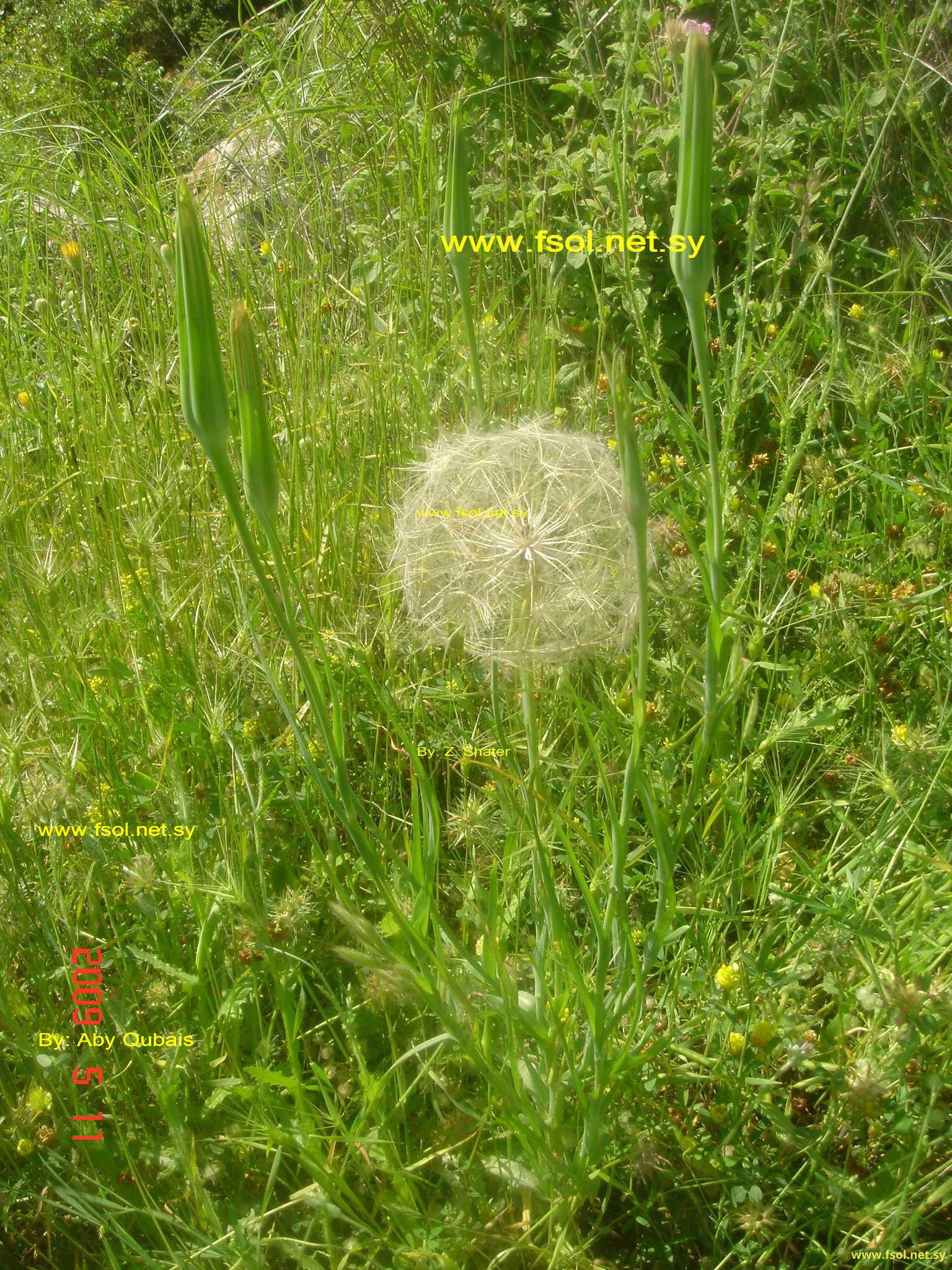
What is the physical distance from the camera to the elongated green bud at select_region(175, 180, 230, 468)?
2.80 ft

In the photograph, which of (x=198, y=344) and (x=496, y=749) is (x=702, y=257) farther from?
(x=496, y=749)

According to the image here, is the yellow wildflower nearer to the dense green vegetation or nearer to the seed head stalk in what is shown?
the dense green vegetation

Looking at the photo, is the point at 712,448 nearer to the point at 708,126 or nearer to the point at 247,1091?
the point at 708,126

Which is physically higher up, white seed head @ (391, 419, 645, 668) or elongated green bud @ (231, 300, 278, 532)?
elongated green bud @ (231, 300, 278, 532)

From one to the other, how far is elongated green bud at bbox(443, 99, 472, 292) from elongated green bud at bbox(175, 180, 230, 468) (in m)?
0.46

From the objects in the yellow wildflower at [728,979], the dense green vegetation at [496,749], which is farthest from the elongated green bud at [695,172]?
the yellow wildflower at [728,979]

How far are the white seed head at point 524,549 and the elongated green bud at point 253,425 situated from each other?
47 cm

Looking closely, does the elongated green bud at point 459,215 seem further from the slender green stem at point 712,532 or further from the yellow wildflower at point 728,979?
the yellow wildflower at point 728,979

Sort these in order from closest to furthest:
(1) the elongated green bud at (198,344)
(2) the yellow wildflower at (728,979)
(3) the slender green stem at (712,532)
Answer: (1) the elongated green bud at (198,344), (3) the slender green stem at (712,532), (2) the yellow wildflower at (728,979)

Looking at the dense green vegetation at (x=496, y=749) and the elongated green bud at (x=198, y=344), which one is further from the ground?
the elongated green bud at (x=198, y=344)

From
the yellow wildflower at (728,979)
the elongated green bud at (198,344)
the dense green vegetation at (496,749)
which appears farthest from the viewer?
the yellow wildflower at (728,979)
